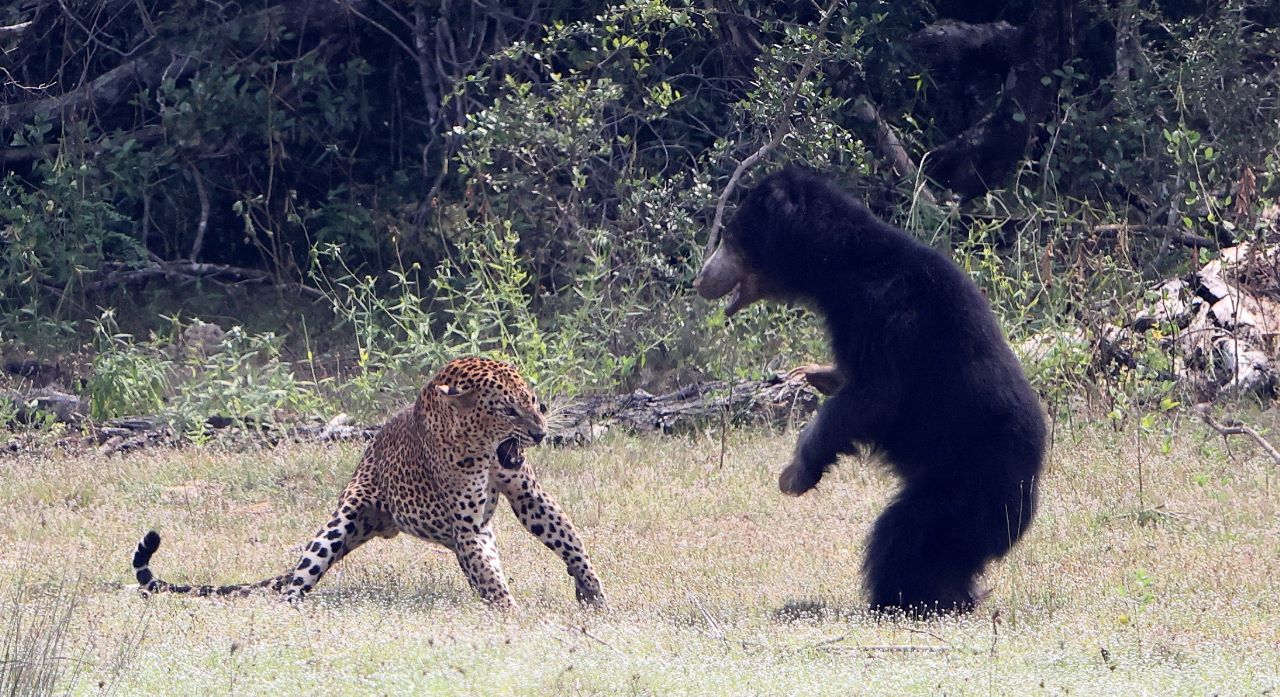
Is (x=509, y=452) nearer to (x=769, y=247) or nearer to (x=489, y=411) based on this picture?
(x=489, y=411)

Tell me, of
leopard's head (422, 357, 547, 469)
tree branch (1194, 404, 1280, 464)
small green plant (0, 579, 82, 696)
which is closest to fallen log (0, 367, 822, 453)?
tree branch (1194, 404, 1280, 464)

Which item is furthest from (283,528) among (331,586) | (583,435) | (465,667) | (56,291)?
(56,291)

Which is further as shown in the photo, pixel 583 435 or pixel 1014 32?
pixel 1014 32

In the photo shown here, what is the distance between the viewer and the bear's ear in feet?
24.2

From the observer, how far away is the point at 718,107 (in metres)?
14.5

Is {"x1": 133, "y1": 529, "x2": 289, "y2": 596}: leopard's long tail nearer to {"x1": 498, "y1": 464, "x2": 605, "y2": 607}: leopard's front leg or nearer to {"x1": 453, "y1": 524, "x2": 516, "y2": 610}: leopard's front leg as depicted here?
{"x1": 453, "y1": 524, "x2": 516, "y2": 610}: leopard's front leg

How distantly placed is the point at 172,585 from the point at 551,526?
1.65 meters

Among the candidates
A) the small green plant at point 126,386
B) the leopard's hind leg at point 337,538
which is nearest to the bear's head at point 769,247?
the leopard's hind leg at point 337,538

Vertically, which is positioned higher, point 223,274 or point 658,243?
point 658,243

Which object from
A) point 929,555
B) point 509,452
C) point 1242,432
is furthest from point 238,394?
point 1242,432

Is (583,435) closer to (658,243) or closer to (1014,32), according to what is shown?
(658,243)

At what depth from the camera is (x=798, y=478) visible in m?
7.13

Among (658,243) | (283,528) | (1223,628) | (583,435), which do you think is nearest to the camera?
(1223,628)

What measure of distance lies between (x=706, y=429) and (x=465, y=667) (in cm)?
550
